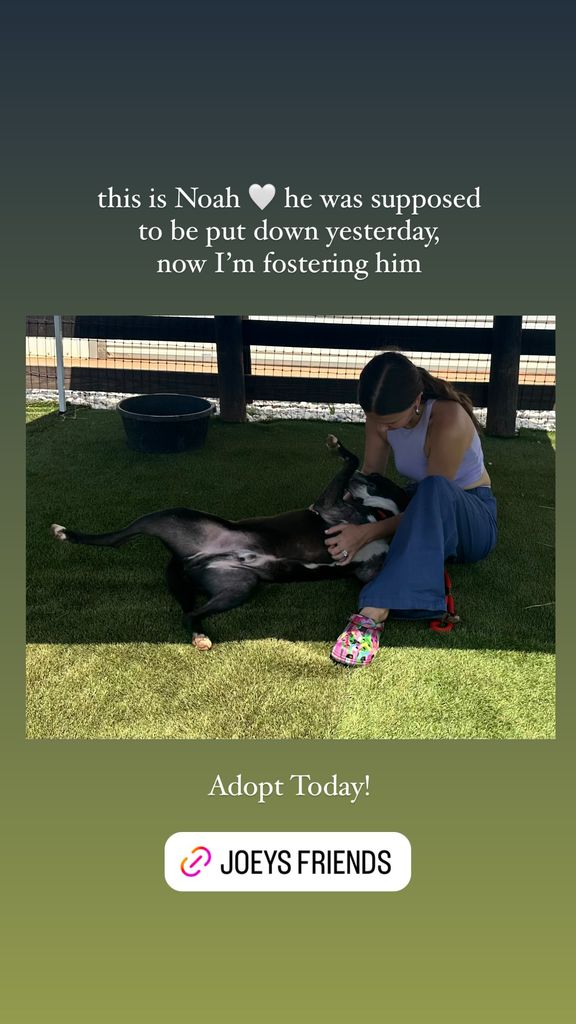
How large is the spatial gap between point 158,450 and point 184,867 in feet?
9.39

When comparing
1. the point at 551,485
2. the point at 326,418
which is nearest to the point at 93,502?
the point at 326,418

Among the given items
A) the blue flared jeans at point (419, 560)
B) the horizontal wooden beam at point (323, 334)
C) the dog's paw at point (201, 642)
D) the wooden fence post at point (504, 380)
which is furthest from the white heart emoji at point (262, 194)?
the wooden fence post at point (504, 380)

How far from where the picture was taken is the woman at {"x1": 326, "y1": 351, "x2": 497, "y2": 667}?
7.77 feet

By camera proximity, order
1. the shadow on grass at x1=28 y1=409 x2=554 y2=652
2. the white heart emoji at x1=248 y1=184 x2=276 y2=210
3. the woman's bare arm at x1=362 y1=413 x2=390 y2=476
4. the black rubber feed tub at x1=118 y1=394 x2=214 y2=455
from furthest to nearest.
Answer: the black rubber feed tub at x1=118 y1=394 x2=214 y2=455 → the woman's bare arm at x1=362 y1=413 x2=390 y2=476 → the shadow on grass at x1=28 y1=409 x2=554 y2=652 → the white heart emoji at x1=248 y1=184 x2=276 y2=210

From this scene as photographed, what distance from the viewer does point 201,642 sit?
2.33 meters

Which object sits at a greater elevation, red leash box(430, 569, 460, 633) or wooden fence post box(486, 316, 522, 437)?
wooden fence post box(486, 316, 522, 437)

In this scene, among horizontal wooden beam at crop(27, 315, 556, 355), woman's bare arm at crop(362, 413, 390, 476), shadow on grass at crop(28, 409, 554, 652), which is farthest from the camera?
horizontal wooden beam at crop(27, 315, 556, 355)

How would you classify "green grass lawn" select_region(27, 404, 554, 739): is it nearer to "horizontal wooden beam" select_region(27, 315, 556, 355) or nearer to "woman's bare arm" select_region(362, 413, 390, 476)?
"woman's bare arm" select_region(362, 413, 390, 476)

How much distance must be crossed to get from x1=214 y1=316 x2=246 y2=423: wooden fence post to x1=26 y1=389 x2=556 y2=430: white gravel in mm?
128

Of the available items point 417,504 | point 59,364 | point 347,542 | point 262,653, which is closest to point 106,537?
point 262,653

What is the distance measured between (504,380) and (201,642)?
10.8 ft

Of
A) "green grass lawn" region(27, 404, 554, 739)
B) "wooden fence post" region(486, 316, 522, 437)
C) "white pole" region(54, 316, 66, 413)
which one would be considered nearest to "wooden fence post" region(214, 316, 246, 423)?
"white pole" region(54, 316, 66, 413)

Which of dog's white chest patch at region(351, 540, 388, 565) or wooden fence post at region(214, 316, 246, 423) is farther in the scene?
wooden fence post at region(214, 316, 246, 423)

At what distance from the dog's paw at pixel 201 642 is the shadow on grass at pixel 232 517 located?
6 centimetres
